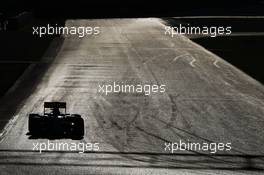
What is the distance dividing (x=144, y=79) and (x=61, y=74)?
4761mm

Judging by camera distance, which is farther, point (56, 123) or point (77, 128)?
point (77, 128)

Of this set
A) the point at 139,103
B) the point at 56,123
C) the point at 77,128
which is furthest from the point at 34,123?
the point at 139,103

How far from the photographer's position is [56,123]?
17172mm

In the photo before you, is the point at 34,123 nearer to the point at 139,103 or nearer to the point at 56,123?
the point at 56,123

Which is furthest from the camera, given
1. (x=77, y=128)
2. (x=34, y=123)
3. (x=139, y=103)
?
(x=139, y=103)

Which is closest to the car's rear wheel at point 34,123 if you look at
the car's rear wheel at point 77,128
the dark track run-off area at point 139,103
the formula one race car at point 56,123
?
the formula one race car at point 56,123

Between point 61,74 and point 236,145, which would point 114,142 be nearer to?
point 236,145

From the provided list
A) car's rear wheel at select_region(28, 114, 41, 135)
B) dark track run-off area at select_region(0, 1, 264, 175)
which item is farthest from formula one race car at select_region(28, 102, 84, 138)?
Result: dark track run-off area at select_region(0, 1, 264, 175)

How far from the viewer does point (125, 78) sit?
31.9m

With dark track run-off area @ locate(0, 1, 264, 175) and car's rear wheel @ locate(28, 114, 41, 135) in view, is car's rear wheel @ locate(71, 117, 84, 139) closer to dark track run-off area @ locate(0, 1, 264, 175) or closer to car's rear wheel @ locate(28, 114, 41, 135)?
dark track run-off area @ locate(0, 1, 264, 175)

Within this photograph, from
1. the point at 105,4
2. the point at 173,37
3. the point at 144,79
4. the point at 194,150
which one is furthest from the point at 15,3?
the point at 194,150

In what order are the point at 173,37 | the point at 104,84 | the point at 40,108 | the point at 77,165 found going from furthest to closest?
the point at 173,37 < the point at 104,84 < the point at 40,108 < the point at 77,165

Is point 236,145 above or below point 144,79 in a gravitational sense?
below

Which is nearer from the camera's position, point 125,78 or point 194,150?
point 194,150
